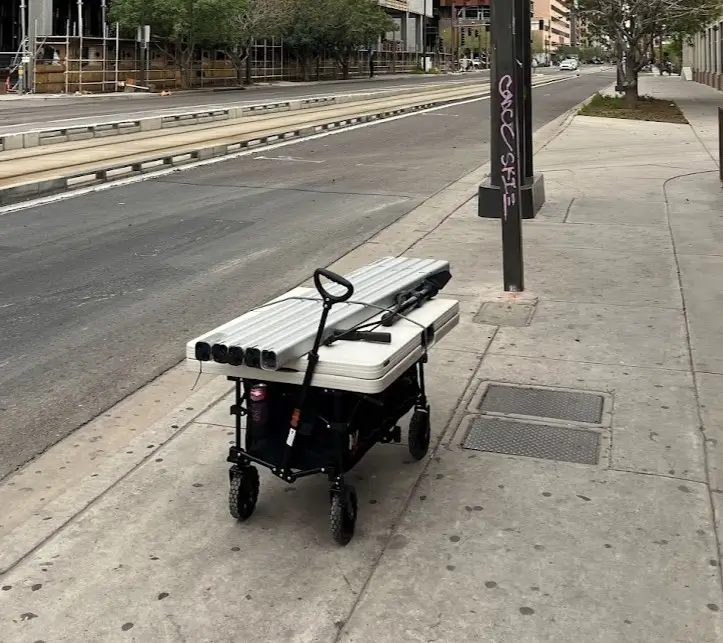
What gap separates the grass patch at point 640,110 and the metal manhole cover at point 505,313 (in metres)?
20.6

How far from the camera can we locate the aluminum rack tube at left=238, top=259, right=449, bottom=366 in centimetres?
362

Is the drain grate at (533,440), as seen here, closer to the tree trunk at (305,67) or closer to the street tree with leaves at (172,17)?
the street tree with leaves at (172,17)

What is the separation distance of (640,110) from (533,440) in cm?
2773

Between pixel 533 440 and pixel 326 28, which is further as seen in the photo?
pixel 326 28

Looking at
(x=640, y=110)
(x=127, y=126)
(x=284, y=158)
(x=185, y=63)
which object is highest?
(x=185, y=63)

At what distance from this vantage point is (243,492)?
385cm

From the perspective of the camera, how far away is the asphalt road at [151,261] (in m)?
5.83

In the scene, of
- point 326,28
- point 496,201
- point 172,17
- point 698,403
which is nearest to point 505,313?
point 698,403

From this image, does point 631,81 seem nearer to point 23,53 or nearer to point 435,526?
point 23,53

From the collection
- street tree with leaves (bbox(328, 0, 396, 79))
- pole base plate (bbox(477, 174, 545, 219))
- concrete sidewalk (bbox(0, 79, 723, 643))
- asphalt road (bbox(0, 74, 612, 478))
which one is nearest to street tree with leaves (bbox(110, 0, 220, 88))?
street tree with leaves (bbox(328, 0, 396, 79))

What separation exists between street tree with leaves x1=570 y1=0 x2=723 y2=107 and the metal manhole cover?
24869mm

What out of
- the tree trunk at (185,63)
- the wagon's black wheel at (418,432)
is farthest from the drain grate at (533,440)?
the tree trunk at (185,63)

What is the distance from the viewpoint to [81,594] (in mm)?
3355

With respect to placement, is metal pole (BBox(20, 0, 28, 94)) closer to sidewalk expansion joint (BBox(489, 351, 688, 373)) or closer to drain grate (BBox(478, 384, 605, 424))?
sidewalk expansion joint (BBox(489, 351, 688, 373))
